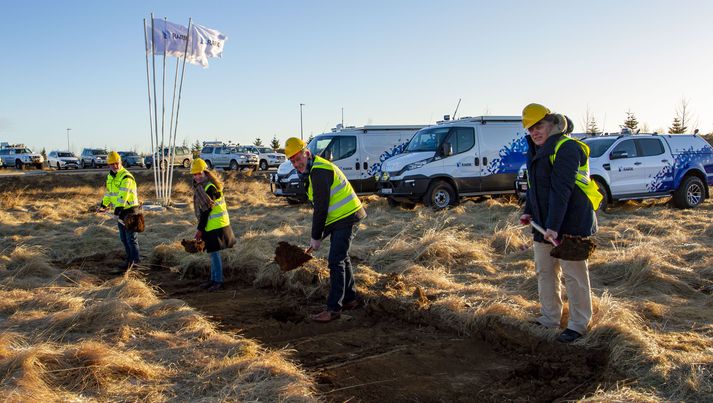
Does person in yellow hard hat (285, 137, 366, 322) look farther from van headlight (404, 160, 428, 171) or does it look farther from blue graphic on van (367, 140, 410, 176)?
blue graphic on van (367, 140, 410, 176)

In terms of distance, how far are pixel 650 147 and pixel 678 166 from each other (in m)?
0.84

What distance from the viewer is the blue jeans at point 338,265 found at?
19.5 feet

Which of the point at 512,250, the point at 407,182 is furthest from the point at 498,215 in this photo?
the point at 512,250

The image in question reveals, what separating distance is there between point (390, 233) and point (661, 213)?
20.5 ft

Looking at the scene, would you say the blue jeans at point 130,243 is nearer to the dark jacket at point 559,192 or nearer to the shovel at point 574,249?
the dark jacket at point 559,192

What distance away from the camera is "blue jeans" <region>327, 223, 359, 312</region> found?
5.96m

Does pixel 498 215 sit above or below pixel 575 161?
below

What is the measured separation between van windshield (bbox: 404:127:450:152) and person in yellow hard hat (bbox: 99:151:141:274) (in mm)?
7825

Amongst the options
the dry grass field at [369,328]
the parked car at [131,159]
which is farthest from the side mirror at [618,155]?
the parked car at [131,159]

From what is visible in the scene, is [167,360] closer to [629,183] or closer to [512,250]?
[512,250]

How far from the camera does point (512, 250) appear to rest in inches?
345

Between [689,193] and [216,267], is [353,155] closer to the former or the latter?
[689,193]

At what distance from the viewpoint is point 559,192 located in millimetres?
4539

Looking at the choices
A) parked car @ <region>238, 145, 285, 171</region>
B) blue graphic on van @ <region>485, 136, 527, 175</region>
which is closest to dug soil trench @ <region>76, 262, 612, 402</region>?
blue graphic on van @ <region>485, 136, 527, 175</region>
